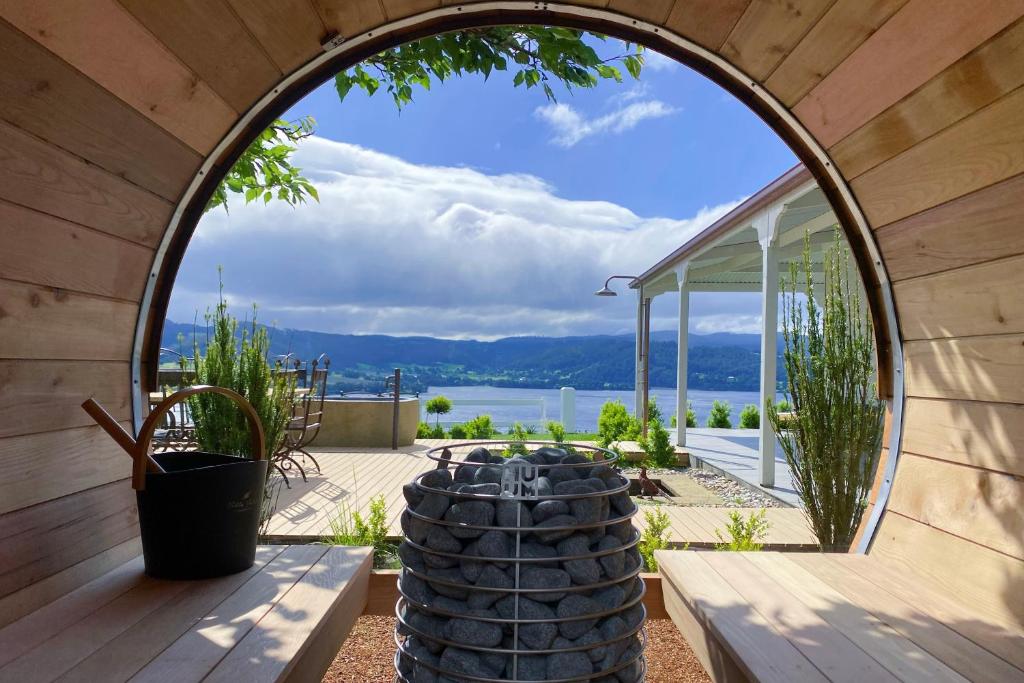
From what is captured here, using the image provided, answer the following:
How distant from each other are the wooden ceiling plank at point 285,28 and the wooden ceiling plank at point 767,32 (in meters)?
1.17

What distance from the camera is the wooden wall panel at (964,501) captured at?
1604 mm

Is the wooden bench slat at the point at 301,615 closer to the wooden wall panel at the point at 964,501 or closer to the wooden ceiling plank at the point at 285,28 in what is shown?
the wooden ceiling plank at the point at 285,28

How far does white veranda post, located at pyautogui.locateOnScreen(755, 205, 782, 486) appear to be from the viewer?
625cm

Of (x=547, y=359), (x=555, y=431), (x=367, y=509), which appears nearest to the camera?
(x=367, y=509)

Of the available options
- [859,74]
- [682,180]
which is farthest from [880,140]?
[682,180]

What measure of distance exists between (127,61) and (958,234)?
6.66ft

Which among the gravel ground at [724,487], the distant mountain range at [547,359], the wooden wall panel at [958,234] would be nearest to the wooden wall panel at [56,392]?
the wooden wall panel at [958,234]

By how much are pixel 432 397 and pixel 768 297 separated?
6.73 metres

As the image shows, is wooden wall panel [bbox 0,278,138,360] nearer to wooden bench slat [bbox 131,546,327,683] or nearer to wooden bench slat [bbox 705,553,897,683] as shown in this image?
wooden bench slat [bbox 131,546,327,683]

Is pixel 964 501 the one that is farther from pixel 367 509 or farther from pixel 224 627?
pixel 367 509

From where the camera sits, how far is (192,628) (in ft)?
4.66

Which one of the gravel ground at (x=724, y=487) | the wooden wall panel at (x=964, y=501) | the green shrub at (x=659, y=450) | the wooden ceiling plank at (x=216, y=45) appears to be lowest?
the gravel ground at (x=724, y=487)

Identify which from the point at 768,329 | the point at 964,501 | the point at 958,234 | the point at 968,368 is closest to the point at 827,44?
the point at 958,234

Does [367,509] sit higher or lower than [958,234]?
lower
